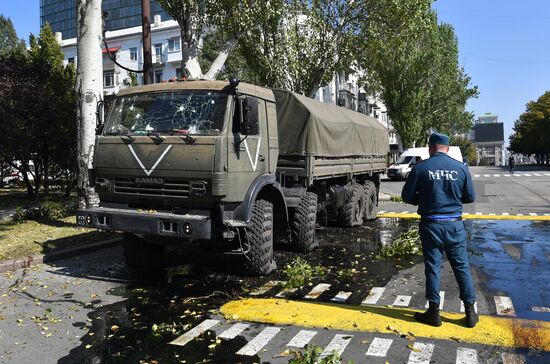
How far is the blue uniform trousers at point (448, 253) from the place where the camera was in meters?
4.82

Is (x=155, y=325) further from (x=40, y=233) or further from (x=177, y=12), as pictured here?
(x=177, y=12)

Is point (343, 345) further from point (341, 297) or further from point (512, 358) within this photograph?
point (341, 297)

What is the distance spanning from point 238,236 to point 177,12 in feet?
32.0

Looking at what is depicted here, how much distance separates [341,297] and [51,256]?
192 inches

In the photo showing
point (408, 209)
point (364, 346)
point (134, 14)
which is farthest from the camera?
point (134, 14)

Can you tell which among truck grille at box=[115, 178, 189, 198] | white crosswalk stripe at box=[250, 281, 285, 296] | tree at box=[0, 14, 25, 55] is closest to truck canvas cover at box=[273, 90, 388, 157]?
white crosswalk stripe at box=[250, 281, 285, 296]

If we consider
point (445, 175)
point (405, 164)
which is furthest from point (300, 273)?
point (405, 164)

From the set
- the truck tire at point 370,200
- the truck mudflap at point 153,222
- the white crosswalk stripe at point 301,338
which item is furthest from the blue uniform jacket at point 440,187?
the truck tire at point 370,200

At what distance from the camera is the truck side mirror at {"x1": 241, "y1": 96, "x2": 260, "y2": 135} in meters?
6.32

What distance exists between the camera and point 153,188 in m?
6.38

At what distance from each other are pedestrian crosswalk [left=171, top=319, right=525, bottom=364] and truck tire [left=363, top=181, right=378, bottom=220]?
8306 mm

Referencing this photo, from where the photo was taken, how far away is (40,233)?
9.51m

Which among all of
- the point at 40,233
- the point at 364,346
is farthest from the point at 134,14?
the point at 364,346

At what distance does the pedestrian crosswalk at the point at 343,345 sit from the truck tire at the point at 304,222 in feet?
11.7
